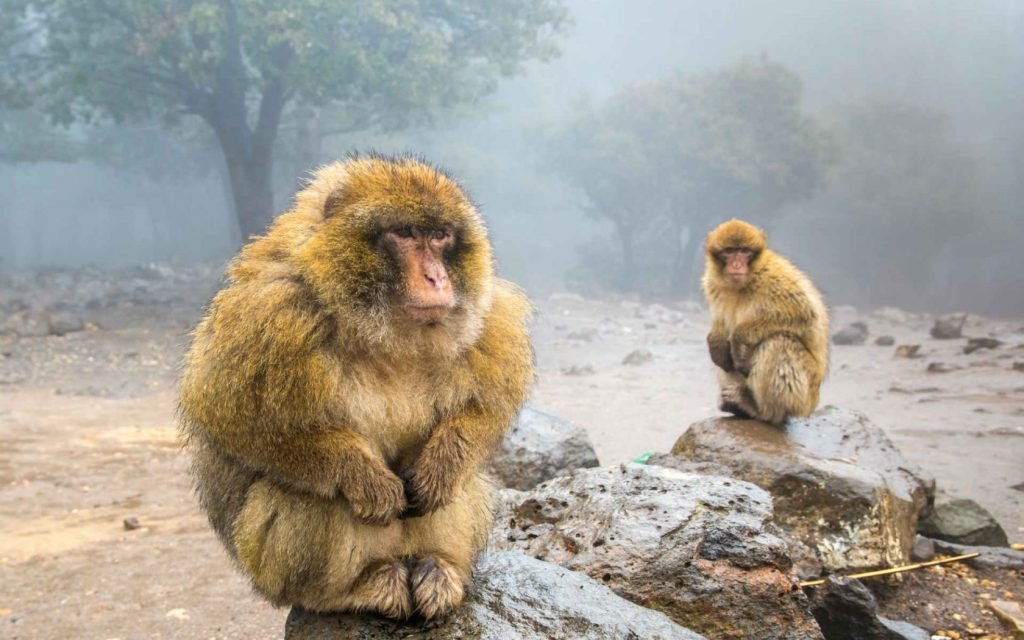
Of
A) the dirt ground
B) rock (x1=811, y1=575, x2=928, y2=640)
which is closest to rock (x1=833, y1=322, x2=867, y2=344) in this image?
the dirt ground

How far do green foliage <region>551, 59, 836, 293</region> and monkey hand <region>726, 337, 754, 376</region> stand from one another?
20.8 metres

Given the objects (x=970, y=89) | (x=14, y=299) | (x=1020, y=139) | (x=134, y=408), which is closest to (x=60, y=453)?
(x=134, y=408)

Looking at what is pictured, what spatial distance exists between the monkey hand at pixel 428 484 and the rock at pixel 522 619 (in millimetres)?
322

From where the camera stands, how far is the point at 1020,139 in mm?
23125

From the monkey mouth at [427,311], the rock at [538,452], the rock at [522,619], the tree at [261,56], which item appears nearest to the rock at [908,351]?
the rock at [538,452]

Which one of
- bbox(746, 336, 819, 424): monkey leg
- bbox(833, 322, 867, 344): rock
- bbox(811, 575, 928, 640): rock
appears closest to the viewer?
bbox(811, 575, 928, 640): rock

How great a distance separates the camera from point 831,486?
11.9ft

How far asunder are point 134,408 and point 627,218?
2153cm

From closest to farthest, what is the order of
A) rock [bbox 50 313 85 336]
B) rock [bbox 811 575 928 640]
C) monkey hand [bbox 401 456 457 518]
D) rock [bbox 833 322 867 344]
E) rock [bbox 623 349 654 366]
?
monkey hand [bbox 401 456 457 518] < rock [bbox 811 575 928 640] < rock [bbox 50 313 85 336] < rock [bbox 623 349 654 366] < rock [bbox 833 322 867 344]

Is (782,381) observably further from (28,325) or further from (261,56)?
(261,56)

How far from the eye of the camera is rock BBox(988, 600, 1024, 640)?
3057 mm

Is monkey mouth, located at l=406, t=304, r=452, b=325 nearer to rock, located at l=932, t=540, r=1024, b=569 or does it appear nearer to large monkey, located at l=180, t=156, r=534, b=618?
large monkey, located at l=180, t=156, r=534, b=618

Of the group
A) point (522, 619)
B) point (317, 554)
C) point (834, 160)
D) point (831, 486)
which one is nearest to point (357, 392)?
point (317, 554)

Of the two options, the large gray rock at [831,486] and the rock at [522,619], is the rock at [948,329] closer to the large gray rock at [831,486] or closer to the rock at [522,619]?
the large gray rock at [831,486]
